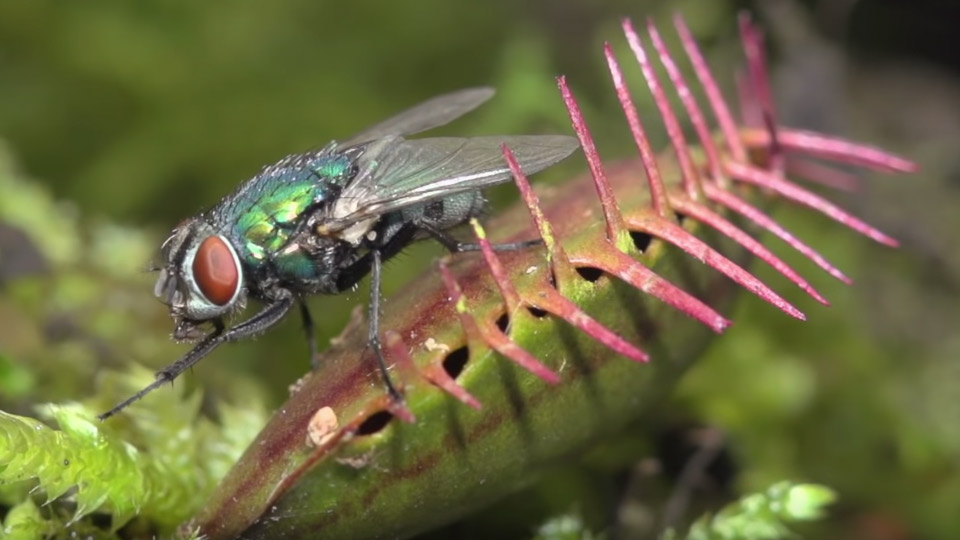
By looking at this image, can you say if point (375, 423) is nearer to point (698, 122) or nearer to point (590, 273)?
point (590, 273)

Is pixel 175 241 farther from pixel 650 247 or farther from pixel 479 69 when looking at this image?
pixel 479 69

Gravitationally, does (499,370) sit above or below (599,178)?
below

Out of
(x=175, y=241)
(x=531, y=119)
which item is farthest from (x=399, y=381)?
(x=531, y=119)

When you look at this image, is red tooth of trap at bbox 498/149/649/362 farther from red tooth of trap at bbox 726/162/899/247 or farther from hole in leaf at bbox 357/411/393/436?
red tooth of trap at bbox 726/162/899/247

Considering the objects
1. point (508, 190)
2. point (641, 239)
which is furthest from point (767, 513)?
point (508, 190)

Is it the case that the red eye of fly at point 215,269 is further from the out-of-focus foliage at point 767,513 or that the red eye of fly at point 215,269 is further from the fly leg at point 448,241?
the out-of-focus foliage at point 767,513

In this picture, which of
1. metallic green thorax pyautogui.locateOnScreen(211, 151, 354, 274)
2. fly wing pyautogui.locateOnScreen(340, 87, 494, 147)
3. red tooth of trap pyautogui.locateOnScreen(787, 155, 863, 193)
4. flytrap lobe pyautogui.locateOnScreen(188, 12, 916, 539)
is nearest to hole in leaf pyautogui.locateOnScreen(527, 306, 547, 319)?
flytrap lobe pyautogui.locateOnScreen(188, 12, 916, 539)

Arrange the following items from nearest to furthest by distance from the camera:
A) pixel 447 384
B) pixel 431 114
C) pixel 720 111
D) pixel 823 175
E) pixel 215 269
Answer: pixel 447 384
pixel 215 269
pixel 720 111
pixel 431 114
pixel 823 175
